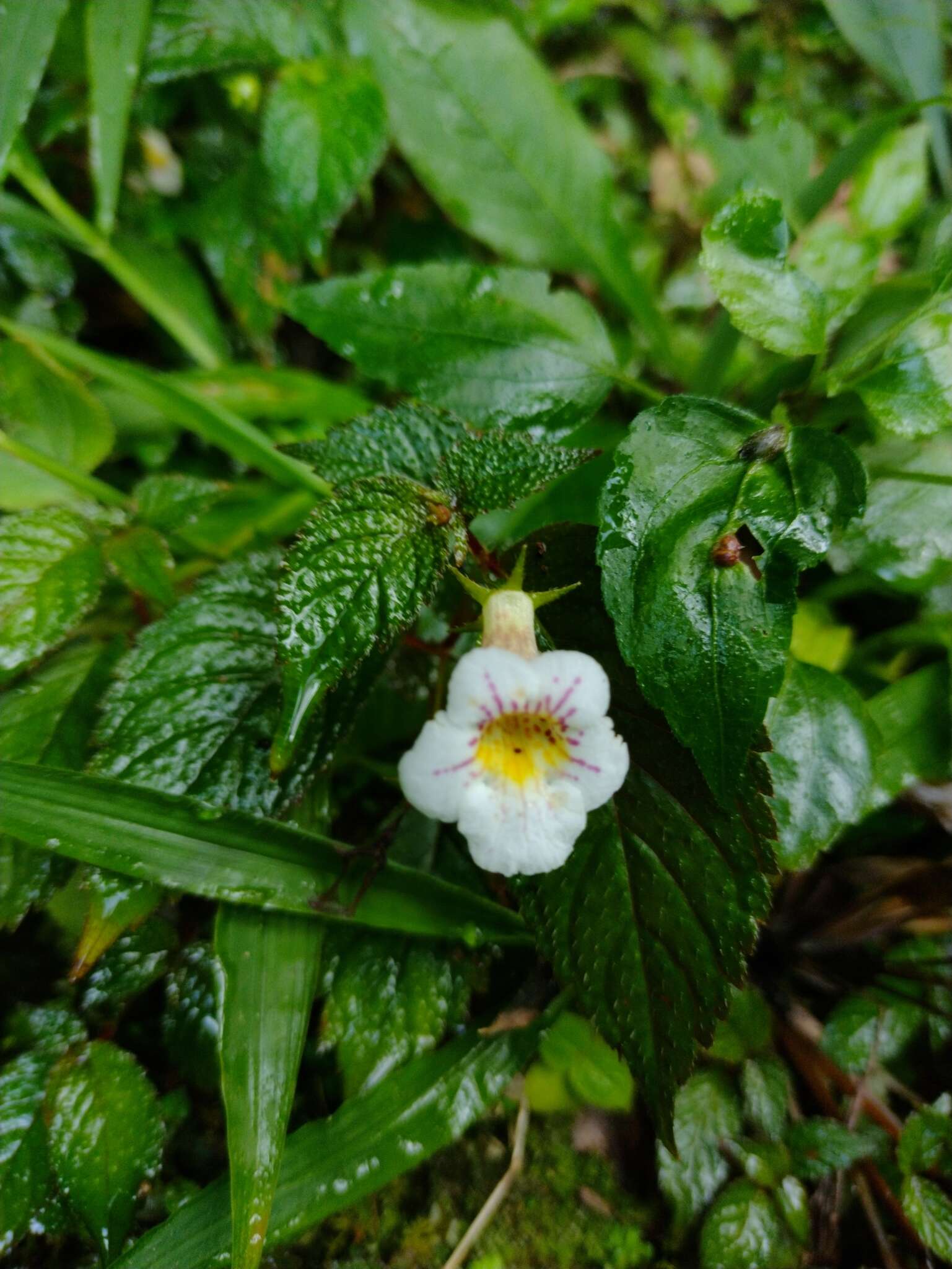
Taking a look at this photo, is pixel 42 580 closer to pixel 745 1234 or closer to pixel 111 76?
pixel 111 76

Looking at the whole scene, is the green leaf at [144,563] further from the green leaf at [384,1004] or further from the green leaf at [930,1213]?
the green leaf at [930,1213]

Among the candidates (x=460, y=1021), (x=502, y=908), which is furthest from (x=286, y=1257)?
(x=502, y=908)

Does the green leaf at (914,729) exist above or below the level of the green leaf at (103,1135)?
above

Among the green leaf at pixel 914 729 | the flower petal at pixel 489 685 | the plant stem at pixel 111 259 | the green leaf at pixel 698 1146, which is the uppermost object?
the plant stem at pixel 111 259

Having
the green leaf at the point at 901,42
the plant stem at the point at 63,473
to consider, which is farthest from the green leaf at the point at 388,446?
the green leaf at the point at 901,42

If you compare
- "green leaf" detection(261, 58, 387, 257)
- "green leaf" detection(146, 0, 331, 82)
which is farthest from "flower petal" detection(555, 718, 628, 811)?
"green leaf" detection(146, 0, 331, 82)

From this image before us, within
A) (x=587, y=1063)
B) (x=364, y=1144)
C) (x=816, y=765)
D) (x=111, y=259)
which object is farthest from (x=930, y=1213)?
(x=111, y=259)
